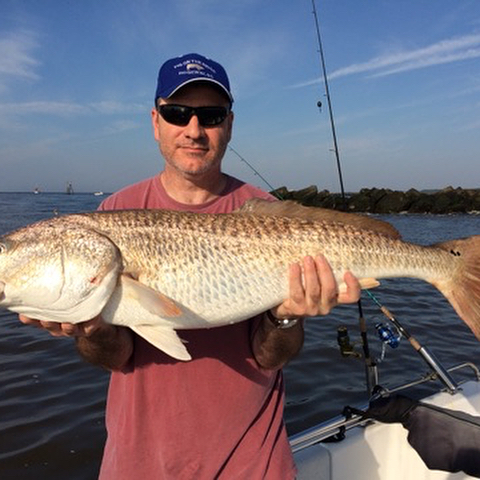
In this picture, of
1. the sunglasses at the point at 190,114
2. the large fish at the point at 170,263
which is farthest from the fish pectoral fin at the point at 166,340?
the sunglasses at the point at 190,114

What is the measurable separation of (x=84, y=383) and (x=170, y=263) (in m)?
5.23

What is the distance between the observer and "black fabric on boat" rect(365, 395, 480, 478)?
3746 mm

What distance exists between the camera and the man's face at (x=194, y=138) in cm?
282

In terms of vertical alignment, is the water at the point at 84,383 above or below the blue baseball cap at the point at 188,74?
below

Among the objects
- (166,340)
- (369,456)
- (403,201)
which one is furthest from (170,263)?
(403,201)

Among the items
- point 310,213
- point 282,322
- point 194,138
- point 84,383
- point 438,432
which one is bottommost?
point 84,383

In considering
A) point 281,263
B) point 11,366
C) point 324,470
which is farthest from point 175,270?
point 11,366

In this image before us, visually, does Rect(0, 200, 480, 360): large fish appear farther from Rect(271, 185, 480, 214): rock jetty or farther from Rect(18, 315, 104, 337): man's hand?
Rect(271, 185, 480, 214): rock jetty

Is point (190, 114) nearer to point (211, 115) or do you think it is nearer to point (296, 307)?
point (211, 115)

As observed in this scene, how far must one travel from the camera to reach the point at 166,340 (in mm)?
2467

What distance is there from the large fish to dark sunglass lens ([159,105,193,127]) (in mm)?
585

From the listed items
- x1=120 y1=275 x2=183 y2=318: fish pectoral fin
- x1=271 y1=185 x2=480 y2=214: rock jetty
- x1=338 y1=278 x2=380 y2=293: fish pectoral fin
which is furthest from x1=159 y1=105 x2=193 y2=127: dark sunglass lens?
x1=271 y1=185 x2=480 y2=214: rock jetty

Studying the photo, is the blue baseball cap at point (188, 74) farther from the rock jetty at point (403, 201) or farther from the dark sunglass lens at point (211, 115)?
the rock jetty at point (403, 201)

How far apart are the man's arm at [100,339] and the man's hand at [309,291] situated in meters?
0.89
